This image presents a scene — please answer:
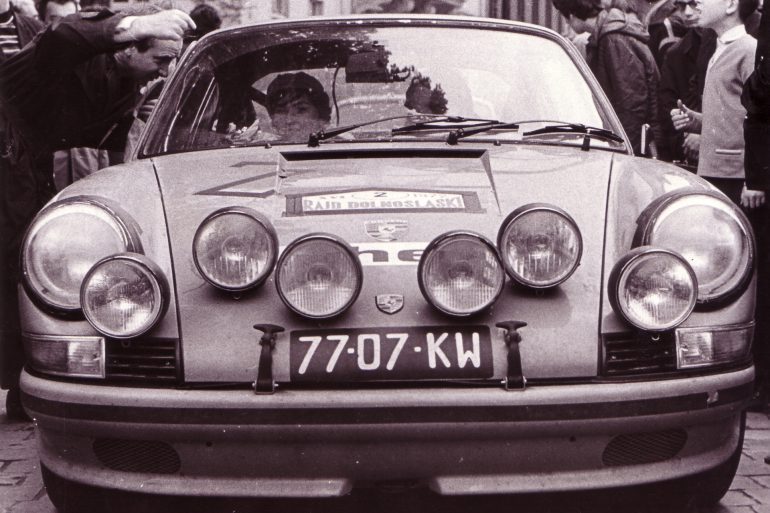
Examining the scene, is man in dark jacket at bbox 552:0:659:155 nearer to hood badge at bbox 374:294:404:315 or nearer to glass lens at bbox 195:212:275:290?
hood badge at bbox 374:294:404:315

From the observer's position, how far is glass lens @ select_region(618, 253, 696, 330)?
108 inches

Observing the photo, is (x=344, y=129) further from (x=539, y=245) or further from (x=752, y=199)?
(x=752, y=199)

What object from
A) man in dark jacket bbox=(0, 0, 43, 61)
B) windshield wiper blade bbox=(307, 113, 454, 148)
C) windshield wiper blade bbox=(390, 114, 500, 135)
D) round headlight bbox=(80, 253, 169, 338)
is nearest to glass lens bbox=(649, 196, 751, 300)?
windshield wiper blade bbox=(390, 114, 500, 135)

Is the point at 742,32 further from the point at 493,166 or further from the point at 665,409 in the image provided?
the point at 665,409

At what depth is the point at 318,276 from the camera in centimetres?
272

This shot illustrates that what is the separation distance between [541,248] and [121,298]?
1079 millimetres

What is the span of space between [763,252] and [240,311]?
3200mm

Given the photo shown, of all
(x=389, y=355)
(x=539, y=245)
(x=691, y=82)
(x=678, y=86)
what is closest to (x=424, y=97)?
(x=539, y=245)

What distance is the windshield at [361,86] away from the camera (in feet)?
12.5

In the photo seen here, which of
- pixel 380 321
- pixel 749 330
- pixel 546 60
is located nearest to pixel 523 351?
pixel 380 321

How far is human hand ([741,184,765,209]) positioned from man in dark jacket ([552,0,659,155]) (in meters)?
1.98

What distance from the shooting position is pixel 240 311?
109 inches

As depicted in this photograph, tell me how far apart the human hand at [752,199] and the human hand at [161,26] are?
2.57 m

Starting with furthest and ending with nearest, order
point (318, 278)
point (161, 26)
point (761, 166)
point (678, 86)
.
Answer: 1. point (678, 86)
2. point (761, 166)
3. point (161, 26)
4. point (318, 278)
